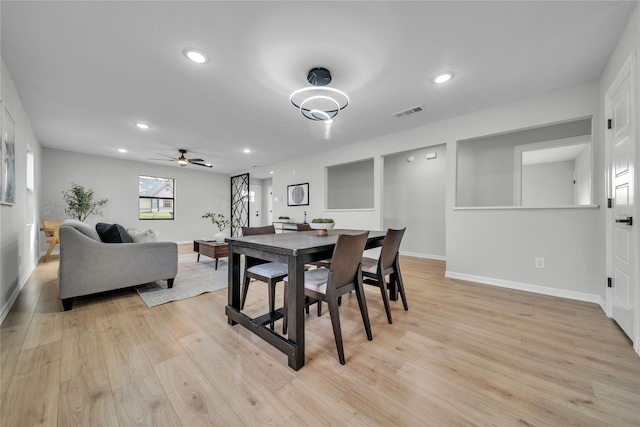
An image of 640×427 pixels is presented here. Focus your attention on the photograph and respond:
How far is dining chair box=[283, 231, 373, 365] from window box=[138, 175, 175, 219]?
21.9 ft

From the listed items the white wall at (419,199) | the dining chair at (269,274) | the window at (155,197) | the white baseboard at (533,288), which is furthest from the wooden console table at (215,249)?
the window at (155,197)

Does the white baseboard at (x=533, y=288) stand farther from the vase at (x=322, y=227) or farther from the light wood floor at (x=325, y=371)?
the vase at (x=322, y=227)

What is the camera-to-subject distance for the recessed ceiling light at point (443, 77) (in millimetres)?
2441

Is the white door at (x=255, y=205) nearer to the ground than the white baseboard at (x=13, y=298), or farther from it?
farther from it

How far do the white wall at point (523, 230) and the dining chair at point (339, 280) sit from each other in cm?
236

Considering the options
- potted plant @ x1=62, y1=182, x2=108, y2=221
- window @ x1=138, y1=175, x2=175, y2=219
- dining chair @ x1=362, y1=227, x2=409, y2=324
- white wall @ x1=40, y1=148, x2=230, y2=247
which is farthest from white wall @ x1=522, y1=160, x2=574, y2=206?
potted plant @ x1=62, y1=182, x2=108, y2=221

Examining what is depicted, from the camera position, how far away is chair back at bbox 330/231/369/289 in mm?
1563

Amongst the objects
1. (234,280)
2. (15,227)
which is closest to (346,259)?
(234,280)

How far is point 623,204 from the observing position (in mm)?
1930

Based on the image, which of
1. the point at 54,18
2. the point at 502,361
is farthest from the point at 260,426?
the point at 54,18

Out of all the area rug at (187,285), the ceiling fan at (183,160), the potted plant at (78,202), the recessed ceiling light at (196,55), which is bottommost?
the area rug at (187,285)

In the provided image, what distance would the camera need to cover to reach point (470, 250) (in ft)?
11.0

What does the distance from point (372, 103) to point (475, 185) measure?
2.59 meters

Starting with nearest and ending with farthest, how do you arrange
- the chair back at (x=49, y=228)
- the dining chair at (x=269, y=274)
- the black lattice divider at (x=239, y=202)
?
the dining chair at (x=269, y=274)
the chair back at (x=49, y=228)
the black lattice divider at (x=239, y=202)
